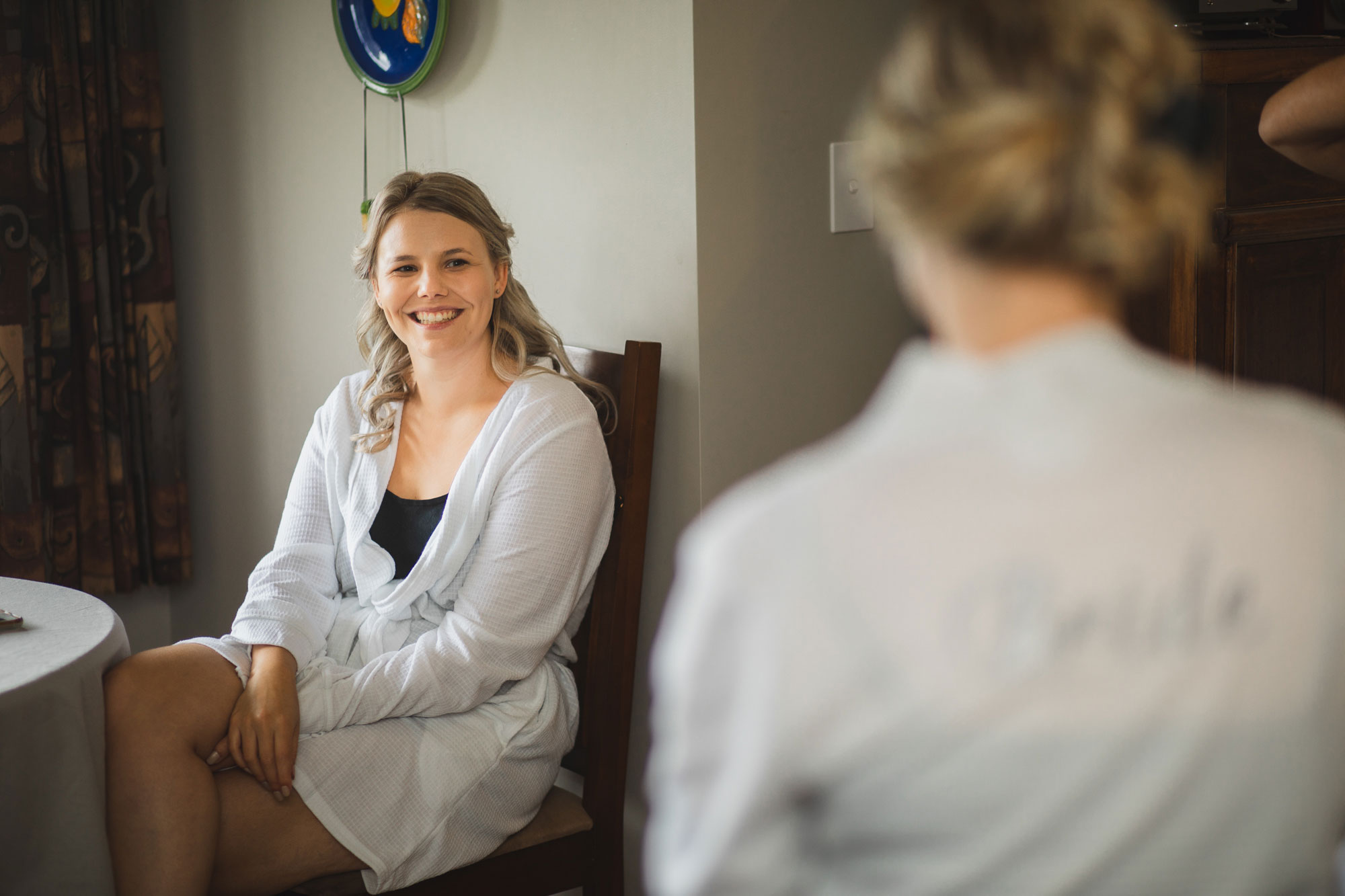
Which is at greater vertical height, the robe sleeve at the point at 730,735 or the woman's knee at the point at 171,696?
the robe sleeve at the point at 730,735

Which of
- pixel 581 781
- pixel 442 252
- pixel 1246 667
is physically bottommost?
pixel 581 781

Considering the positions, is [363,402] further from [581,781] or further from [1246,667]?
[1246,667]

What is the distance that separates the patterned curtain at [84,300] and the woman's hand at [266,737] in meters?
1.50

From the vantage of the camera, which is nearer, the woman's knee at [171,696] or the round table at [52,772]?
the round table at [52,772]

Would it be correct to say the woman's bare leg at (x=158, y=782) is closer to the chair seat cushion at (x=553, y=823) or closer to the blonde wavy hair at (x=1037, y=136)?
the chair seat cushion at (x=553, y=823)

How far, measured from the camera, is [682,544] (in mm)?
1736

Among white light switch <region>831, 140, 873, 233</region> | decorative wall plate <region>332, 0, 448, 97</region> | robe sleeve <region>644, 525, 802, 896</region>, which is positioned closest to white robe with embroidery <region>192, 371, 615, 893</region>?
white light switch <region>831, 140, 873, 233</region>

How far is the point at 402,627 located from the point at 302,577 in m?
0.20

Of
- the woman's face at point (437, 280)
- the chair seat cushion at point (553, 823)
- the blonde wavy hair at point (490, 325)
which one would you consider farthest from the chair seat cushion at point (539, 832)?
the woman's face at point (437, 280)

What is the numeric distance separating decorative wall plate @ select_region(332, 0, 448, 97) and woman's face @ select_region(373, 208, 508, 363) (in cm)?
47

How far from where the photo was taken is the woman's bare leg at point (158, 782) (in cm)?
140

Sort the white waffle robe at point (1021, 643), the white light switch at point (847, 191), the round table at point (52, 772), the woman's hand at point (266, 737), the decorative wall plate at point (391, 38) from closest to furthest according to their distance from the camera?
the white waffle robe at point (1021, 643), the round table at point (52, 772), the woman's hand at point (266, 737), the white light switch at point (847, 191), the decorative wall plate at point (391, 38)

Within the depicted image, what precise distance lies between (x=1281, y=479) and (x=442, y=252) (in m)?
1.40

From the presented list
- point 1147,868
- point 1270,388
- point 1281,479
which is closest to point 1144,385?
point 1281,479
